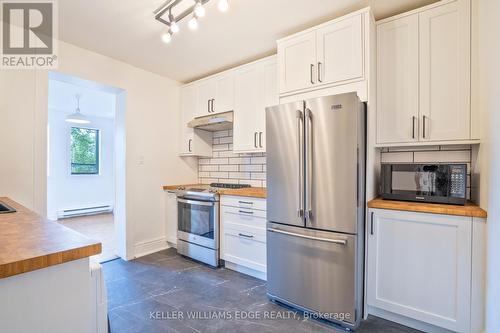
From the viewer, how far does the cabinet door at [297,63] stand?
86.0 inches

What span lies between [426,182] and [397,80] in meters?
0.86

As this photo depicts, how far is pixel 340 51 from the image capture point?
6.68 ft

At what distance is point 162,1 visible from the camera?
6.41ft

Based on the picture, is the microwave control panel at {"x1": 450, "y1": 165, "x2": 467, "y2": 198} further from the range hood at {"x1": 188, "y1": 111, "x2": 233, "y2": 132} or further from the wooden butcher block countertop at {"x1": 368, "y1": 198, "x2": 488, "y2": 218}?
the range hood at {"x1": 188, "y1": 111, "x2": 233, "y2": 132}

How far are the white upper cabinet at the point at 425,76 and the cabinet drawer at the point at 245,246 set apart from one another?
148cm

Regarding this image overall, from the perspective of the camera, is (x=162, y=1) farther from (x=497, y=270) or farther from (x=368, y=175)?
(x=497, y=270)

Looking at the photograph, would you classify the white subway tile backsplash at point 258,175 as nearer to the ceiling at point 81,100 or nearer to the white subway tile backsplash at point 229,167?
the white subway tile backsplash at point 229,167

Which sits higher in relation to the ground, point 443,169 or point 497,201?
point 443,169

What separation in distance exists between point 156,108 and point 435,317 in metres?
3.63

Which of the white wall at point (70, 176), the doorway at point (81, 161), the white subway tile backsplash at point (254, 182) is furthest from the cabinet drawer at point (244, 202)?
the white wall at point (70, 176)

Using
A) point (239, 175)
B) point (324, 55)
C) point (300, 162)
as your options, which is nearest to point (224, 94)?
point (239, 175)

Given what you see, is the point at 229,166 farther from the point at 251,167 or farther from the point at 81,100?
the point at 81,100

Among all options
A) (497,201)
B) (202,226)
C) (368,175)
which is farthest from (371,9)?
(202,226)

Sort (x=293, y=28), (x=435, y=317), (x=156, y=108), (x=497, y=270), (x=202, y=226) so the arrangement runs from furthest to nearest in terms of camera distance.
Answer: (x=156, y=108)
(x=202, y=226)
(x=293, y=28)
(x=435, y=317)
(x=497, y=270)
